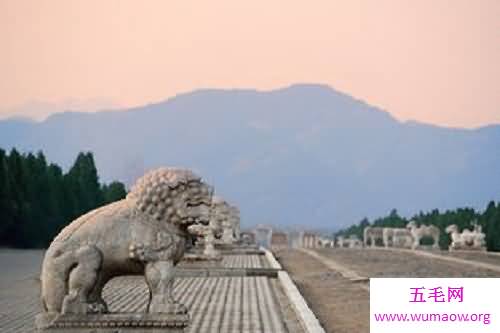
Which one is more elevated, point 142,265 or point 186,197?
point 186,197

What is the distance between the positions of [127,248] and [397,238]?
42.2m

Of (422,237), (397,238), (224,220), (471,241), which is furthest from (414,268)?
(397,238)

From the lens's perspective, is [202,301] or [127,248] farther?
[202,301]

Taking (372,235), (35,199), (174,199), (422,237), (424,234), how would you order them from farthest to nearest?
(372,235) < (422,237) < (424,234) < (35,199) < (174,199)

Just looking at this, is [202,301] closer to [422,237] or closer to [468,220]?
[422,237]

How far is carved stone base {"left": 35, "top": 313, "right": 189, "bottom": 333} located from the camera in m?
8.69

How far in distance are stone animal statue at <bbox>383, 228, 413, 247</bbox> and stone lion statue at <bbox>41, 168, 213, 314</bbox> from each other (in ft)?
132

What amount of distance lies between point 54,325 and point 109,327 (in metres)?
0.44

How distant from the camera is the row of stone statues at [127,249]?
873cm

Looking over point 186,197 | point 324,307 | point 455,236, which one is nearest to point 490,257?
point 455,236

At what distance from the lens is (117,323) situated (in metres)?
8.73

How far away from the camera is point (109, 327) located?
8.73m

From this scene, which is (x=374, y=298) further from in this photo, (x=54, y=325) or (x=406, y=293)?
(x=54, y=325)

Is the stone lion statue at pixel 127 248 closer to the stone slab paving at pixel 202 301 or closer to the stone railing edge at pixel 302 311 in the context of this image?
the stone railing edge at pixel 302 311
